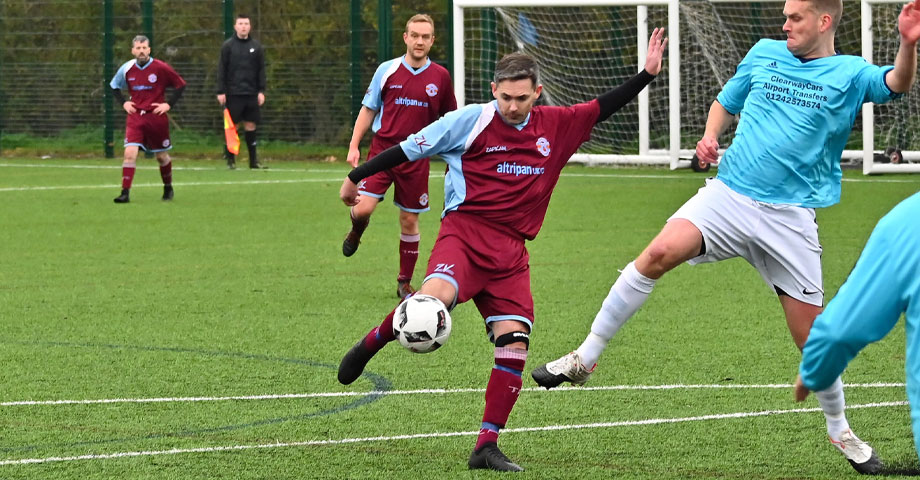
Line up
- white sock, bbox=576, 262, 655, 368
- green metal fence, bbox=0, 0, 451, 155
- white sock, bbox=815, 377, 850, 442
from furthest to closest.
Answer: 1. green metal fence, bbox=0, 0, 451, 155
2. white sock, bbox=576, 262, 655, 368
3. white sock, bbox=815, 377, 850, 442

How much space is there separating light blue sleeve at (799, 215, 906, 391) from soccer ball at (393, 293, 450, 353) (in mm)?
2478

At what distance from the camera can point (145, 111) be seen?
662 inches

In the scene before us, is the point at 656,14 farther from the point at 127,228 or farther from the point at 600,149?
the point at 127,228

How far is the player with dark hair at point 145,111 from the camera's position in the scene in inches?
655

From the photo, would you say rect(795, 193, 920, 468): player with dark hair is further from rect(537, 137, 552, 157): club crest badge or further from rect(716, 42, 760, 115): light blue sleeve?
rect(716, 42, 760, 115): light blue sleeve

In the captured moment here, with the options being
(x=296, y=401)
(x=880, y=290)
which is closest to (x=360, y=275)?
(x=296, y=401)

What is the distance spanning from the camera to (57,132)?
2555 centimetres

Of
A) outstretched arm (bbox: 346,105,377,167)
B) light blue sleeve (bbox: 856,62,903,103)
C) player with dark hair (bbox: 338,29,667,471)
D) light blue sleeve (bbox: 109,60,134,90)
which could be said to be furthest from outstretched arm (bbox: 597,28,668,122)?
light blue sleeve (bbox: 109,60,134,90)

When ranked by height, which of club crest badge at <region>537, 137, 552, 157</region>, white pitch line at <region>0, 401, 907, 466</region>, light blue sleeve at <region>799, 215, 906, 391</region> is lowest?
white pitch line at <region>0, 401, 907, 466</region>

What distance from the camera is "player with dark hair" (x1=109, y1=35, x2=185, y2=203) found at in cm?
1664

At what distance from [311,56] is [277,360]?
56.3ft

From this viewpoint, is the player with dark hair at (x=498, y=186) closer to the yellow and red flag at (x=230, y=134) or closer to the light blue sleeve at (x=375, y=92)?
the light blue sleeve at (x=375, y=92)

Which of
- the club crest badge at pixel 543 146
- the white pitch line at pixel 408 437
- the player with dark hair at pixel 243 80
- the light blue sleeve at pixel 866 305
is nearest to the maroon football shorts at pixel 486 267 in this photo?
the club crest badge at pixel 543 146

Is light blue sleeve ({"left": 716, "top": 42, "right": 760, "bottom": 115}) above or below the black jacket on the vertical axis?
below
